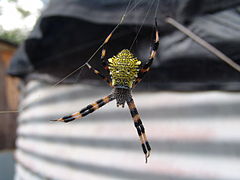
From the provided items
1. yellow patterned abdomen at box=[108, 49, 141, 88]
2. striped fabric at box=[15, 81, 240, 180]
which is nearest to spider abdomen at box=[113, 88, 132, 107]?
yellow patterned abdomen at box=[108, 49, 141, 88]

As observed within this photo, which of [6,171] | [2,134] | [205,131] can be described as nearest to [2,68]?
[2,134]

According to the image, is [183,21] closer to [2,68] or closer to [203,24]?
[203,24]

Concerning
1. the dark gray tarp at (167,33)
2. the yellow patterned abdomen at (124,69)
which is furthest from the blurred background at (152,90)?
the yellow patterned abdomen at (124,69)

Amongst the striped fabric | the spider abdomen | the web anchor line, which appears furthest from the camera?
the striped fabric

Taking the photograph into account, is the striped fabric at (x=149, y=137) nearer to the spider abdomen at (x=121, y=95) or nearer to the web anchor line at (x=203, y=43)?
the web anchor line at (x=203, y=43)

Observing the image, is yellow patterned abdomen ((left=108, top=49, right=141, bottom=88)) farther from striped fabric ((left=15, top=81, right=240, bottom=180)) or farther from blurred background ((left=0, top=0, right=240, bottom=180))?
striped fabric ((left=15, top=81, right=240, bottom=180))

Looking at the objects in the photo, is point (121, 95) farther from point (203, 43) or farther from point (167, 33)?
point (167, 33)

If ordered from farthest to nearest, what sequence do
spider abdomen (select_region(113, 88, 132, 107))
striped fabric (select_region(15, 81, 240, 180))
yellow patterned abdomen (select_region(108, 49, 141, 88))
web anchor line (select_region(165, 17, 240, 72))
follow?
striped fabric (select_region(15, 81, 240, 180))
web anchor line (select_region(165, 17, 240, 72))
spider abdomen (select_region(113, 88, 132, 107))
yellow patterned abdomen (select_region(108, 49, 141, 88))

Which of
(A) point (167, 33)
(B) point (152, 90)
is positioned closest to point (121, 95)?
(A) point (167, 33)
